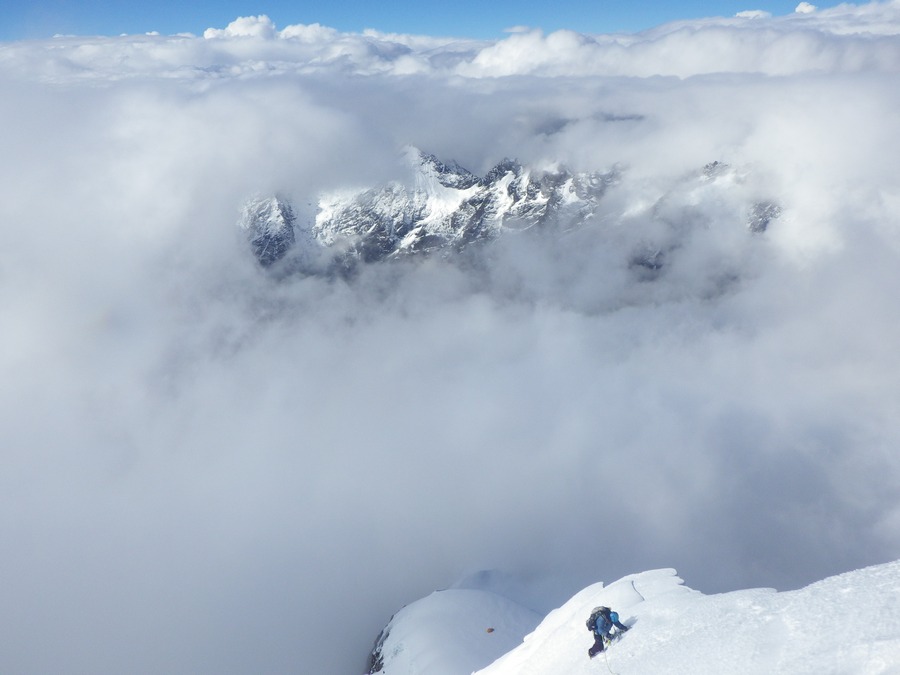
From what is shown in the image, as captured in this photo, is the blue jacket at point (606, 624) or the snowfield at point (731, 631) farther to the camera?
the blue jacket at point (606, 624)

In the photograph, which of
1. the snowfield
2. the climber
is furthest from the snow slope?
the climber

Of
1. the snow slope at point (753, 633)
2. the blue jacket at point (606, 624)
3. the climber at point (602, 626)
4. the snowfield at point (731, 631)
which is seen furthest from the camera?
the blue jacket at point (606, 624)

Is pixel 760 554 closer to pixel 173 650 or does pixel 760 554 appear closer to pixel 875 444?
pixel 875 444

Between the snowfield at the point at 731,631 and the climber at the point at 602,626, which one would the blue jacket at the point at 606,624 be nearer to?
the climber at the point at 602,626

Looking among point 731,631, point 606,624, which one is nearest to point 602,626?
point 606,624

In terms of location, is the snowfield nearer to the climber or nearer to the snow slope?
the snow slope

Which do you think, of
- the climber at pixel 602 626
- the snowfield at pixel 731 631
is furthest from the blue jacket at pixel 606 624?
the snowfield at pixel 731 631

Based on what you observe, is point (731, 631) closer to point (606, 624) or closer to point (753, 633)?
point (753, 633)
